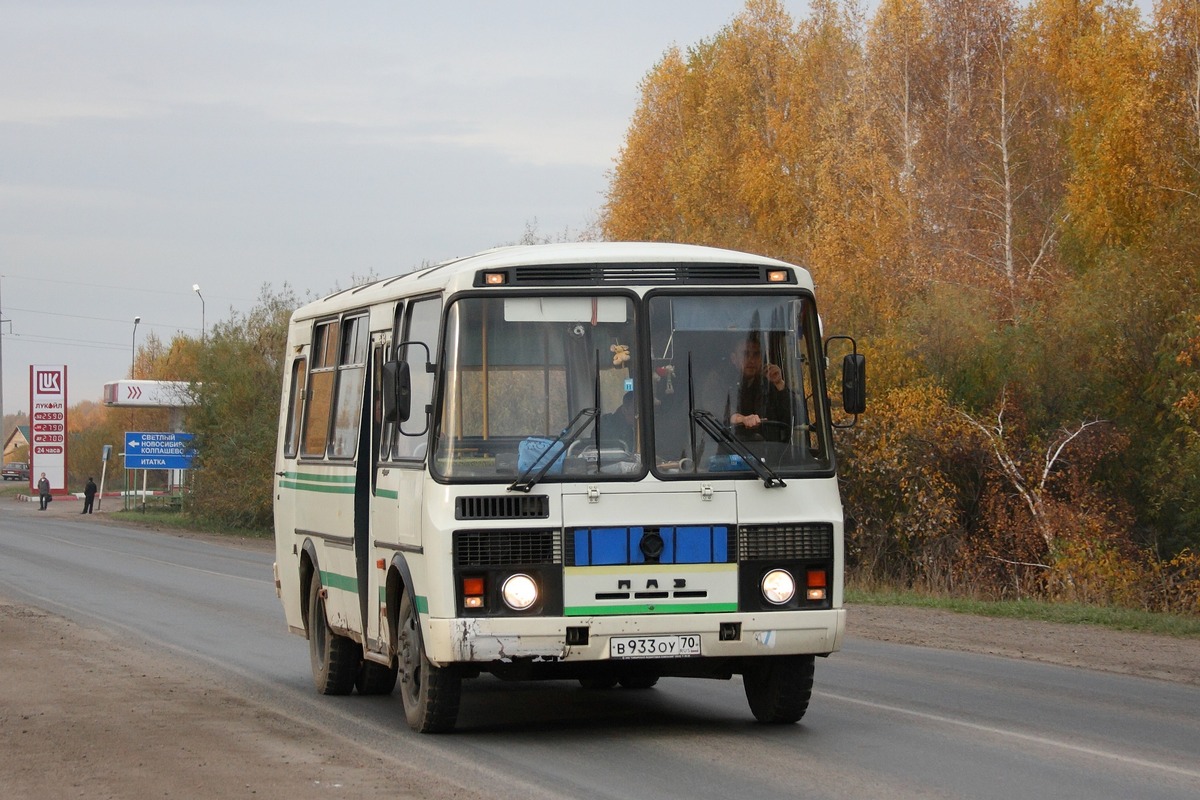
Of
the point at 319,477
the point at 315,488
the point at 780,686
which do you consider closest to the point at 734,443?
the point at 780,686

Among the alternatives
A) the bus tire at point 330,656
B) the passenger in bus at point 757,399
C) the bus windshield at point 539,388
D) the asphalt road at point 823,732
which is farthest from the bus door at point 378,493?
the passenger in bus at point 757,399

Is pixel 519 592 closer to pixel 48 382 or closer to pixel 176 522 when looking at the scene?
pixel 176 522

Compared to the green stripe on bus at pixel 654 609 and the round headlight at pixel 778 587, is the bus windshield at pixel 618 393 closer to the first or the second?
the round headlight at pixel 778 587

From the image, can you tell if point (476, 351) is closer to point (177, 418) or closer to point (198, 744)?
point (198, 744)

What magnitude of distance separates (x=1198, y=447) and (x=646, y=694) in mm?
16004

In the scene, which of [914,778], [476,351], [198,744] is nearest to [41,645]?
[198,744]

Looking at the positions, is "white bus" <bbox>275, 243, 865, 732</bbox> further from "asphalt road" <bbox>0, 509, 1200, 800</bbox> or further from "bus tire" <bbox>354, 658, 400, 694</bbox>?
"bus tire" <bbox>354, 658, 400, 694</bbox>

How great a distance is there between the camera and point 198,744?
9.91 m

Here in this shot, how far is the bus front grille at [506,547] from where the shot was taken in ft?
30.1

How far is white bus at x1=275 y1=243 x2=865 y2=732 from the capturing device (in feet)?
30.3

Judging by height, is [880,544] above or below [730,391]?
below

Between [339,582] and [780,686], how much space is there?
3462 millimetres

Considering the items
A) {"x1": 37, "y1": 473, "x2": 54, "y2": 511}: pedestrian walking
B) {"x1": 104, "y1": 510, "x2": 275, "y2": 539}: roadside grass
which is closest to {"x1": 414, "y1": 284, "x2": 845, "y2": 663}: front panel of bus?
{"x1": 104, "y1": 510, "x2": 275, "y2": 539}: roadside grass

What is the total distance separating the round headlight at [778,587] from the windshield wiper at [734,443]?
1.62ft
